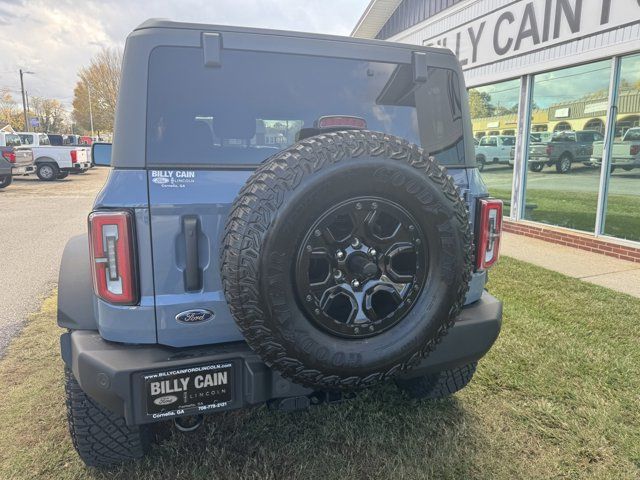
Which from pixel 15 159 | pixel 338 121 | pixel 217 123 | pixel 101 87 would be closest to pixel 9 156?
pixel 15 159

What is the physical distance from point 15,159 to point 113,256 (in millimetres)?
19697

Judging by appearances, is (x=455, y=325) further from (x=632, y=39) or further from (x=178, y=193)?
(x=632, y=39)

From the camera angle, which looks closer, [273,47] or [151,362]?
[151,362]

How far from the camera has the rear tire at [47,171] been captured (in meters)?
20.3

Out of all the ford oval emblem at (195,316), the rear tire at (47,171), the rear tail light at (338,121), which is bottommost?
the rear tire at (47,171)

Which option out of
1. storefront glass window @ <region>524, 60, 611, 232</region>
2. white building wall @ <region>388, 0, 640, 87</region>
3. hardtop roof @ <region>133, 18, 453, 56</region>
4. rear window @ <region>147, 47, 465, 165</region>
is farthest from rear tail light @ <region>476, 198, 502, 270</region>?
storefront glass window @ <region>524, 60, 611, 232</region>

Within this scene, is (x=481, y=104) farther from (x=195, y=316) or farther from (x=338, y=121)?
(x=195, y=316)

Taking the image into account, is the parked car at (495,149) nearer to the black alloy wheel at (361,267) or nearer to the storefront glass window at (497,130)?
the storefront glass window at (497,130)

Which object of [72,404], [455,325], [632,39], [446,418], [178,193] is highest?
[632,39]

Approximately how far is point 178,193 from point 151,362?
70cm

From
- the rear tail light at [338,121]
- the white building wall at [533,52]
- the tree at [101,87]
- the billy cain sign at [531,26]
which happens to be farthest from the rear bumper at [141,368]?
the tree at [101,87]

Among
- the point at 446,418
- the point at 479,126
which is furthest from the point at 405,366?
the point at 479,126

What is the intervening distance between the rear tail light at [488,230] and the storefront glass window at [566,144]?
5.69 m

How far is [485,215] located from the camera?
250 cm
